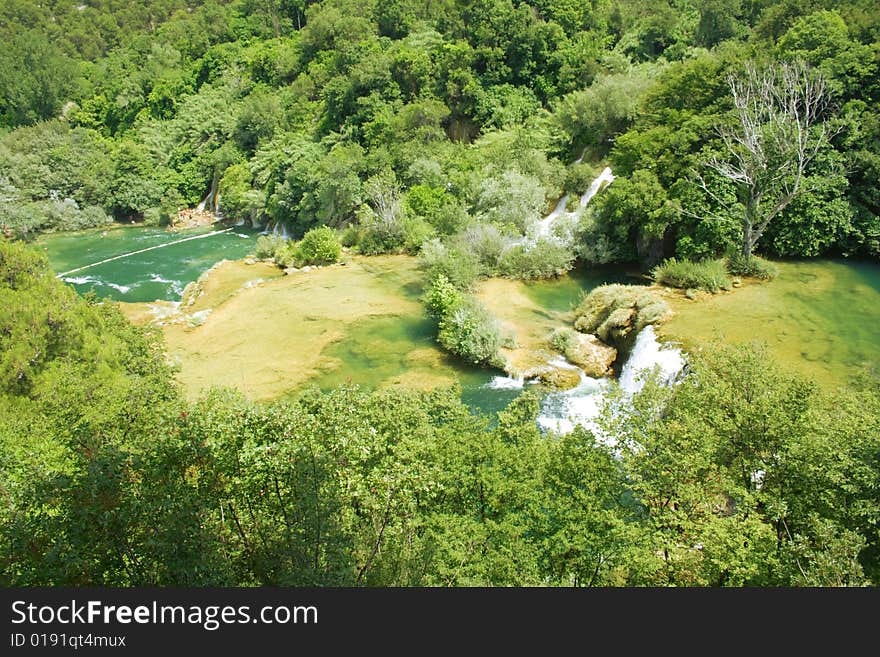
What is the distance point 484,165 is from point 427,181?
15.2 ft

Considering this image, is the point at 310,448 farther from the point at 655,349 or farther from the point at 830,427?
the point at 655,349

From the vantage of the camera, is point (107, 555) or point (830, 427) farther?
point (830, 427)

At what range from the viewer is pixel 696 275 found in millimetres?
28625

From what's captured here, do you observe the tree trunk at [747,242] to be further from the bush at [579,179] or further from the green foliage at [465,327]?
the green foliage at [465,327]

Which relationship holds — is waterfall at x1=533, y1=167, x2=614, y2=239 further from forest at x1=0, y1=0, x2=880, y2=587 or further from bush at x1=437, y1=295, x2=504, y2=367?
bush at x1=437, y1=295, x2=504, y2=367

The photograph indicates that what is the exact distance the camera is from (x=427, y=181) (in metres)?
46.2

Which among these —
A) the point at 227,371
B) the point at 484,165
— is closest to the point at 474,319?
the point at 227,371

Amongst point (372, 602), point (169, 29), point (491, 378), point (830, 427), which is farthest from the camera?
point (169, 29)

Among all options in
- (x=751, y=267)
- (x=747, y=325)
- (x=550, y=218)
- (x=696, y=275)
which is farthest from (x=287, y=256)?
(x=747, y=325)

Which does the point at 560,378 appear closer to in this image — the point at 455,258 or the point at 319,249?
the point at 455,258

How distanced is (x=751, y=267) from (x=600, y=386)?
37.9ft

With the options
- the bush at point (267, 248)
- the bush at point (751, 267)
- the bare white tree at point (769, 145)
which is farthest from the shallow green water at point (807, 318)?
the bush at point (267, 248)

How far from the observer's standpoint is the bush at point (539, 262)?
35.5m

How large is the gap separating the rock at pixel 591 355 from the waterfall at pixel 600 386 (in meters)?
0.52
